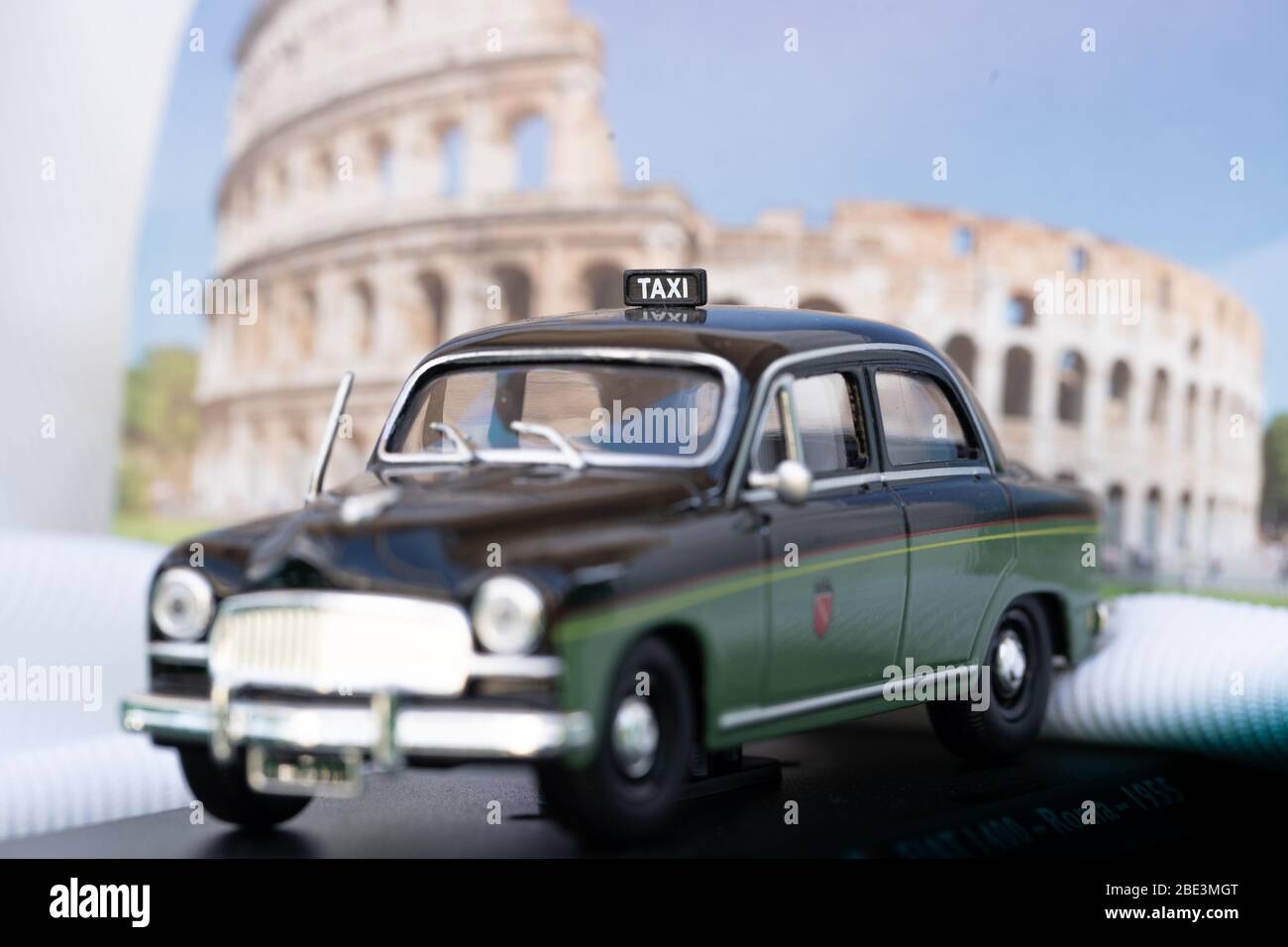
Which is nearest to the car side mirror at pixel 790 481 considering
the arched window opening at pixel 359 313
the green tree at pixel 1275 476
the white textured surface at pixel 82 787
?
the white textured surface at pixel 82 787

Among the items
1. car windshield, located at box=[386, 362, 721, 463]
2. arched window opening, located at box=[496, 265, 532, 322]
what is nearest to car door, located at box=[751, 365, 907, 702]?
car windshield, located at box=[386, 362, 721, 463]

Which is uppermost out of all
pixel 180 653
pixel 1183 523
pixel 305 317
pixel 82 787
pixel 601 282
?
pixel 601 282

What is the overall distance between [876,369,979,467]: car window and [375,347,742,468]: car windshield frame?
101cm

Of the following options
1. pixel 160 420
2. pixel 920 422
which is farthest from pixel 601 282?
pixel 160 420

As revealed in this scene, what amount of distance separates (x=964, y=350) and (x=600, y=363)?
50.9 m

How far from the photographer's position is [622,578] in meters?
3.67

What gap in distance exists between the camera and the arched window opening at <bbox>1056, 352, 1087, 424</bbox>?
183 ft

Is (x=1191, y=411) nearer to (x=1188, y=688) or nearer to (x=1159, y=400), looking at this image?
(x=1159, y=400)

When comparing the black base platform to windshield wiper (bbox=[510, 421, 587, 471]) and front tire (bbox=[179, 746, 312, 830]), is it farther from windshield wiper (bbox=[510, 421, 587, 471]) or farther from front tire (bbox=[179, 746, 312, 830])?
windshield wiper (bbox=[510, 421, 587, 471])

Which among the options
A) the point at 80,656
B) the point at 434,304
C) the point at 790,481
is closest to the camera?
the point at 790,481

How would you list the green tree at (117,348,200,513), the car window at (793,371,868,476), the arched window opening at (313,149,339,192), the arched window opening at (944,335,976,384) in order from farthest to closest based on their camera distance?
1. the green tree at (117,348,200,513)
2. the arched window opening at (313,149,339,192)
3. the arched window opening at (944,335,976,384)
4. the car window at (793,371,868,476)

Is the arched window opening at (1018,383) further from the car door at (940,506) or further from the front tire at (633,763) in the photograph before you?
the front tire at (633,763)
